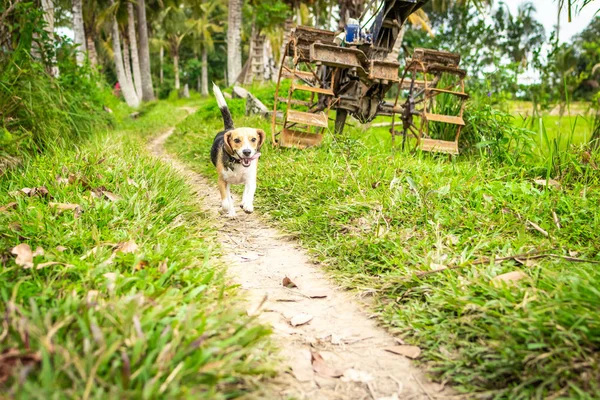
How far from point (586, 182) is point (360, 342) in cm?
354

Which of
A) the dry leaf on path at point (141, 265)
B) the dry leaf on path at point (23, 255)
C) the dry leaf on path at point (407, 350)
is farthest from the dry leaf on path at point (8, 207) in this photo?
the dry leaf on path at point (407, 350)

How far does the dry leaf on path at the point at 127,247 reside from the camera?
2787 mm

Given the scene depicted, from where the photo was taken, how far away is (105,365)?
5.30ft

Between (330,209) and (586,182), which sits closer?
(330,209)

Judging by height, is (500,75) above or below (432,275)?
above

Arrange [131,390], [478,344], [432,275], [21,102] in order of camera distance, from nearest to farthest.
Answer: [131,390] → [478,344] → [432,275] → [21,102]

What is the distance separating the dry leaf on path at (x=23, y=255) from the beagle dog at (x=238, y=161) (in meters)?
2.23

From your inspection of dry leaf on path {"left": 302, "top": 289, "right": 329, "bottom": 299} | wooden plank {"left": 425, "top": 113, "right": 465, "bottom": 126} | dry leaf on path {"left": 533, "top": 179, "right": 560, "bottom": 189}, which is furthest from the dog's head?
dry leaf on path {"left": 533, "top": 179, "right": 560, "bottom": 189}

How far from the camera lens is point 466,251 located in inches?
123

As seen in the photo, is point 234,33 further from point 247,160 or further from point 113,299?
point 113,299

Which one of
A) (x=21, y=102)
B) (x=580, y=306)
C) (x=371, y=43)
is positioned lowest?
(x=580, y=306)

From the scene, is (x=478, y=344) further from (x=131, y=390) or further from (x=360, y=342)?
(x=131, y=390)

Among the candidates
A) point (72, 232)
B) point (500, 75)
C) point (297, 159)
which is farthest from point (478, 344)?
point (500, 75)

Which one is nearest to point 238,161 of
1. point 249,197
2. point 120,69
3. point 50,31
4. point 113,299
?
point 249,197
